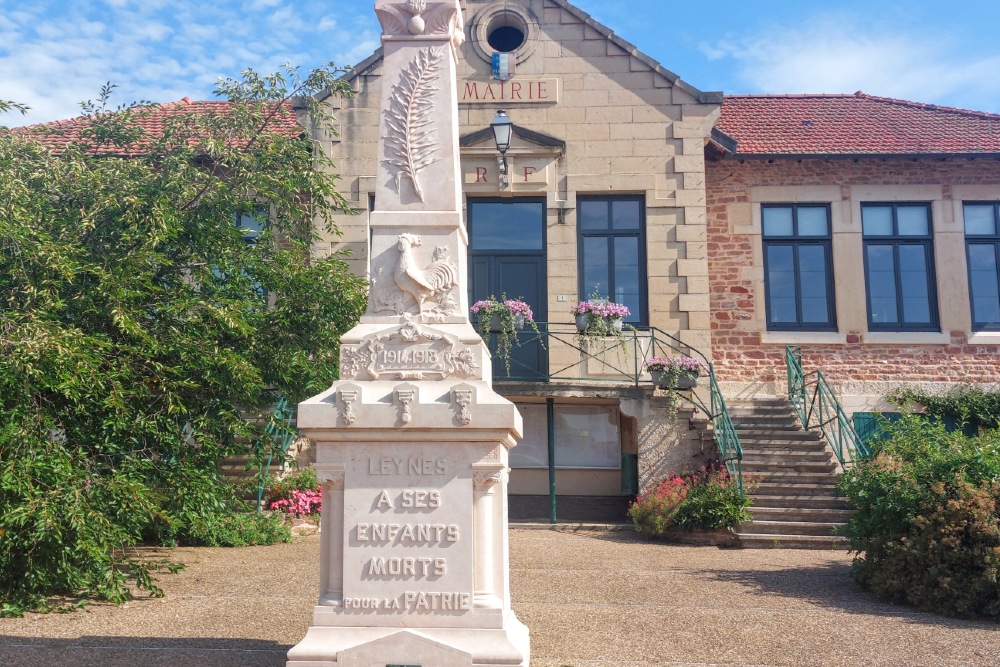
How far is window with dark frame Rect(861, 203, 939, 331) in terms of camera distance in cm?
1473

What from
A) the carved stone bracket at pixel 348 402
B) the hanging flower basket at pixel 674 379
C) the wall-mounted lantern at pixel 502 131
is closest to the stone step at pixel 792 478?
the hanging flower basket at pixel 674 379

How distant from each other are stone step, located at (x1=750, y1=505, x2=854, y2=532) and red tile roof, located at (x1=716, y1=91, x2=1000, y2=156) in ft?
A: 20.0

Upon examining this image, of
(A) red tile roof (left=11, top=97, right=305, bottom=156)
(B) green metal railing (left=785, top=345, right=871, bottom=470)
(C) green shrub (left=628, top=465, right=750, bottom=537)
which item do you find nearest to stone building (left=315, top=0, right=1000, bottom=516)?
(B) green metal railing (left=785, top=345, right=871, bottom=470)

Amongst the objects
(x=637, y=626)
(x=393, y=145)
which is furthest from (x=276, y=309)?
(x=637, y=626)

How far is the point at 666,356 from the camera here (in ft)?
43.8

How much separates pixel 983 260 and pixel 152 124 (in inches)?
542

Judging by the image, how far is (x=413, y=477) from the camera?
4875 millimetres

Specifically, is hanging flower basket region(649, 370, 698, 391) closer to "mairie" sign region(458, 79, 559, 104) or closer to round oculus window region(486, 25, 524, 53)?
"mairie" sign region(458, 79, 559, 104)

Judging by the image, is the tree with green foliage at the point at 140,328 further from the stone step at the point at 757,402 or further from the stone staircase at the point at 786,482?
the stone step at the point at 757,402

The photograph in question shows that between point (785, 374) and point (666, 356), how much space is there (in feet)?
7.94

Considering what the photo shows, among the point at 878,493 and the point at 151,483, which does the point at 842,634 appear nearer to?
the point at 878,493

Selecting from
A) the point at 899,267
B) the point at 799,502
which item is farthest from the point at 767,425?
the point at 899,267

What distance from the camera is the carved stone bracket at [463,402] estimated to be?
4801 millimetres

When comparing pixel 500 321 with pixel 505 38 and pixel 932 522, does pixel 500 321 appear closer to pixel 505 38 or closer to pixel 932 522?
pixel 505 38
